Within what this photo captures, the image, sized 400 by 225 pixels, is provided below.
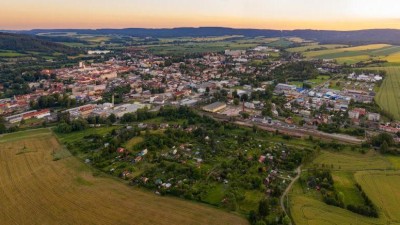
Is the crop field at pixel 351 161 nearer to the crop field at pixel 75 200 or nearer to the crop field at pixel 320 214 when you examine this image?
the crop field at pixel 320 214

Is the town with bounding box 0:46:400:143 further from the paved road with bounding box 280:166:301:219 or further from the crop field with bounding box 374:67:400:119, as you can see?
the paved road with bounding box 280:166:301:219

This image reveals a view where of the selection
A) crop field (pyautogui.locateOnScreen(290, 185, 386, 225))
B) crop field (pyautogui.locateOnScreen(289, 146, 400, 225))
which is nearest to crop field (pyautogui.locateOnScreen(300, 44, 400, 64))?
crop field (pyautogui.locateOnScreen(289, 146, 400, 225))

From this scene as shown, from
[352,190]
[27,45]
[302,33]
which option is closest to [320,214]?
[352,190]

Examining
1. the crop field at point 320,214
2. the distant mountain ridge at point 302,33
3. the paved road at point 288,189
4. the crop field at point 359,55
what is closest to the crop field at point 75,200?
the paved road at point 288,189

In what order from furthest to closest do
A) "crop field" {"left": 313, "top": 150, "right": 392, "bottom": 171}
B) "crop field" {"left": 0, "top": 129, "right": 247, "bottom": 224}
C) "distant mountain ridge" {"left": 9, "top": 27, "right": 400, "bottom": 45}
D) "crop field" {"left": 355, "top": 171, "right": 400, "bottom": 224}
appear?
"distant mountain ridge" {"left": 9, "top": 27, "right": 400, "bottom": 45}
"crop field" {"left": 313, "top": 150, "right": 392, "bottom": 171}
"crop field" {"left": 355, "top": 171, "right": 400, "bottom": 224}
"crop field" {"left": 0, "top": 129, "right": 247, "bottom": 224}

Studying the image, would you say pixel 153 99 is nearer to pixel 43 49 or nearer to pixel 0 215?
pixel 0 215

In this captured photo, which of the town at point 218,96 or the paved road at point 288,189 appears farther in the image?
the town at point 218,96

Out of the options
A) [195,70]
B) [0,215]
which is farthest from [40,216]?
[195,70]
